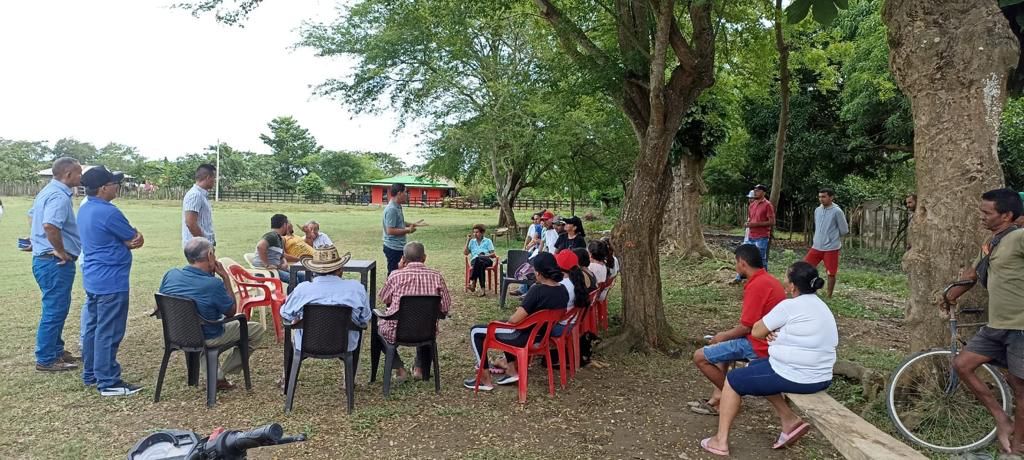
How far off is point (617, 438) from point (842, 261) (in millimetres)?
11350

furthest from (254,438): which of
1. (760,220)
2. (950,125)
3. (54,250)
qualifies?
(760,220)

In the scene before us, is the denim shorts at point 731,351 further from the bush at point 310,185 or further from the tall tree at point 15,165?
the tall tree at point 15,165

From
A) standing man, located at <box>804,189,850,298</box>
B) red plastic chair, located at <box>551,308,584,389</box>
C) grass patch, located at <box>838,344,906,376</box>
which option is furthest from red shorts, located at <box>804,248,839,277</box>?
red plastic chair, located at <box>551,308,584,389</box>

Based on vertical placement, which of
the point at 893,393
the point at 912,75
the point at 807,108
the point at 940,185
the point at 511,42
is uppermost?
the point at 511,42

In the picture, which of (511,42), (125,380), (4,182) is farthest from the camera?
(4,182)

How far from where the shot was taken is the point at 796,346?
354cm

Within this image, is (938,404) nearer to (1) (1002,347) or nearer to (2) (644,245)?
(1) (1002,347)

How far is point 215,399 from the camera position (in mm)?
4480

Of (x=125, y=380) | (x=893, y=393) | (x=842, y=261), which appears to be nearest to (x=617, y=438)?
(x=893, y=393)

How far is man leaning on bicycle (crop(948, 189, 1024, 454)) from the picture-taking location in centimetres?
348

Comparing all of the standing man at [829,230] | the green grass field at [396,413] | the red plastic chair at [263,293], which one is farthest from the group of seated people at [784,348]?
the standing man at [829,230]

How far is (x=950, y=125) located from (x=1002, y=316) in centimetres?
128

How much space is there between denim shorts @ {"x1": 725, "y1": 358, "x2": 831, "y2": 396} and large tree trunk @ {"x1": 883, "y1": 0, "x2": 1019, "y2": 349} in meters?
1.25

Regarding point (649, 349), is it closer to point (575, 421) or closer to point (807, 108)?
point (575, 421)
